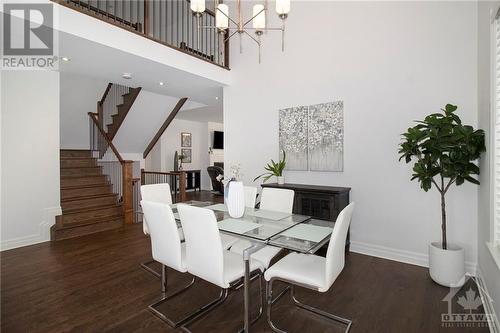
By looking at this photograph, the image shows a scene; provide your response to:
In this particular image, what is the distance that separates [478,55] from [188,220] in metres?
3.30

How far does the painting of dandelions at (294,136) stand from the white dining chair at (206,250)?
2.29m

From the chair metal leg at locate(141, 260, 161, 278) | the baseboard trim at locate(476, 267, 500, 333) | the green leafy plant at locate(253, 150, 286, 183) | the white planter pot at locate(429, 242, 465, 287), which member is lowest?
the chair metal leg at locate(141, 260, 161, 278)

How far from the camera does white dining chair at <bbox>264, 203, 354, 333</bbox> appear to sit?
1.76 metres

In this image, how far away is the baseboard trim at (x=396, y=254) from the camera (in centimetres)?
288

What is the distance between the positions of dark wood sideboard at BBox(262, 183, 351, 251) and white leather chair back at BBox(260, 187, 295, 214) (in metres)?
0.70

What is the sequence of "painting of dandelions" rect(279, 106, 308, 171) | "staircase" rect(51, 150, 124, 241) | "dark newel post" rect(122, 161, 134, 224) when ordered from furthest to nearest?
1. "dark newel post" rect(122, 161, 134, 224)
2. "staircase" rect(51, 150, 124, 241)
3. "painting of dandelions" rect(279, 106, 308, 171)

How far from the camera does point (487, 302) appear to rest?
7.32 feet

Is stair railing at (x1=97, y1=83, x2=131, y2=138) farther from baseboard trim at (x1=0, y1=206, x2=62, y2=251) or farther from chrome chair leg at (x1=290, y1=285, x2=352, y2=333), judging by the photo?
chrome chair leg at (x1=290, y1=285, x2=352, y2=333)

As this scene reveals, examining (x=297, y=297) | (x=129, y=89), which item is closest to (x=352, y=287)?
(x=297, y=297)

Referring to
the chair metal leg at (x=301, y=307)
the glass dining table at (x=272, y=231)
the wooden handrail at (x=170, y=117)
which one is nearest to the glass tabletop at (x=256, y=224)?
the glass dining table at (x=272, y=231)

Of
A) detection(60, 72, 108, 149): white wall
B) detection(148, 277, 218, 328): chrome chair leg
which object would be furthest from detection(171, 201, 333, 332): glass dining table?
detection(60, 72, 108, 149): white wall

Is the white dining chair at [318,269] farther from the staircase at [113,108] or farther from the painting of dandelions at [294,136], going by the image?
the staircase at [113,108]

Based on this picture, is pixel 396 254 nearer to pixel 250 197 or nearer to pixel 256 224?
pixel 250 197

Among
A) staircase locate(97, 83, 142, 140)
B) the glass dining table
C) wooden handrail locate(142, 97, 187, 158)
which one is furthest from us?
wooden handrail locate(142, 97, 187, 158)
